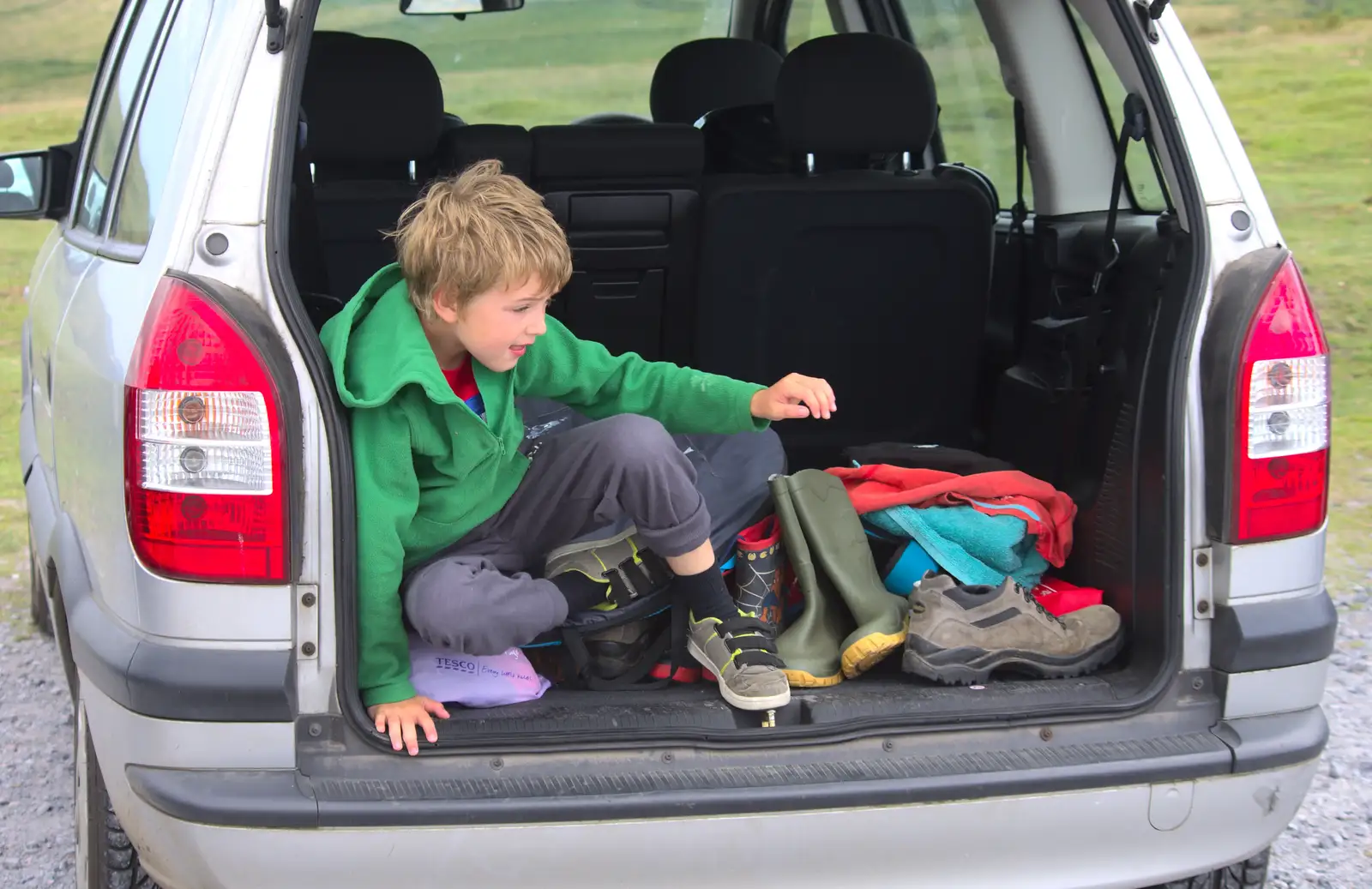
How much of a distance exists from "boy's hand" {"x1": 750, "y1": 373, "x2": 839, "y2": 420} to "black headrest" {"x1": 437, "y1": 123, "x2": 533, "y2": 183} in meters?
1.10

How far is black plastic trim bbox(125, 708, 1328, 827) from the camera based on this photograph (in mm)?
1903

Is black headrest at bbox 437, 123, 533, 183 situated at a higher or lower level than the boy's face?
higher

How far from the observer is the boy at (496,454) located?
80.6 inches

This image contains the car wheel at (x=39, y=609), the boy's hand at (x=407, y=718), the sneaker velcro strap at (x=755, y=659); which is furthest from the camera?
the car wheel at (x=39, y=609)

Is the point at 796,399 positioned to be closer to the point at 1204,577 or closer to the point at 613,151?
the point at 1204,577

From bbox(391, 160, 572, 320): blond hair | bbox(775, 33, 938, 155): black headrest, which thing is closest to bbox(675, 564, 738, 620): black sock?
bbox(391, 160, 572, 320): blond hair

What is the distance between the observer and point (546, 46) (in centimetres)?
695

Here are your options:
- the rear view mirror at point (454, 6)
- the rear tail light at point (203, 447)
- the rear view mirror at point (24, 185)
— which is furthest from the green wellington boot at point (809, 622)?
the rear view mirror at point (454, 6)

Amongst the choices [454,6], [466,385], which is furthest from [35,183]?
[454,6]

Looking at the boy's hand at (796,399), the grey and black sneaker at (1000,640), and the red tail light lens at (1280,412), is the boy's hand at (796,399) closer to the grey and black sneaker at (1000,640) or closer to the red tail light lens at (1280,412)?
the grey and black sneaker at (1000,640)

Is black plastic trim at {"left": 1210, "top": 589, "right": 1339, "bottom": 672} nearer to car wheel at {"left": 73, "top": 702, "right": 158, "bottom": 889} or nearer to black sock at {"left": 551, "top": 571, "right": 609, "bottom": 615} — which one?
black sock at {"left": 551, "top": 571, "right": 609, "bottom": 615}

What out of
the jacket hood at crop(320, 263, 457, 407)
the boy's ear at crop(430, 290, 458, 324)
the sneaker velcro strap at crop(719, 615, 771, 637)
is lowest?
the sneaker velcro strap at crop(719, 615, 771, 637)

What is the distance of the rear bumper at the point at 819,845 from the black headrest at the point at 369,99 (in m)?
1.56

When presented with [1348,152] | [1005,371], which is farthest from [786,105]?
[1348,152]
